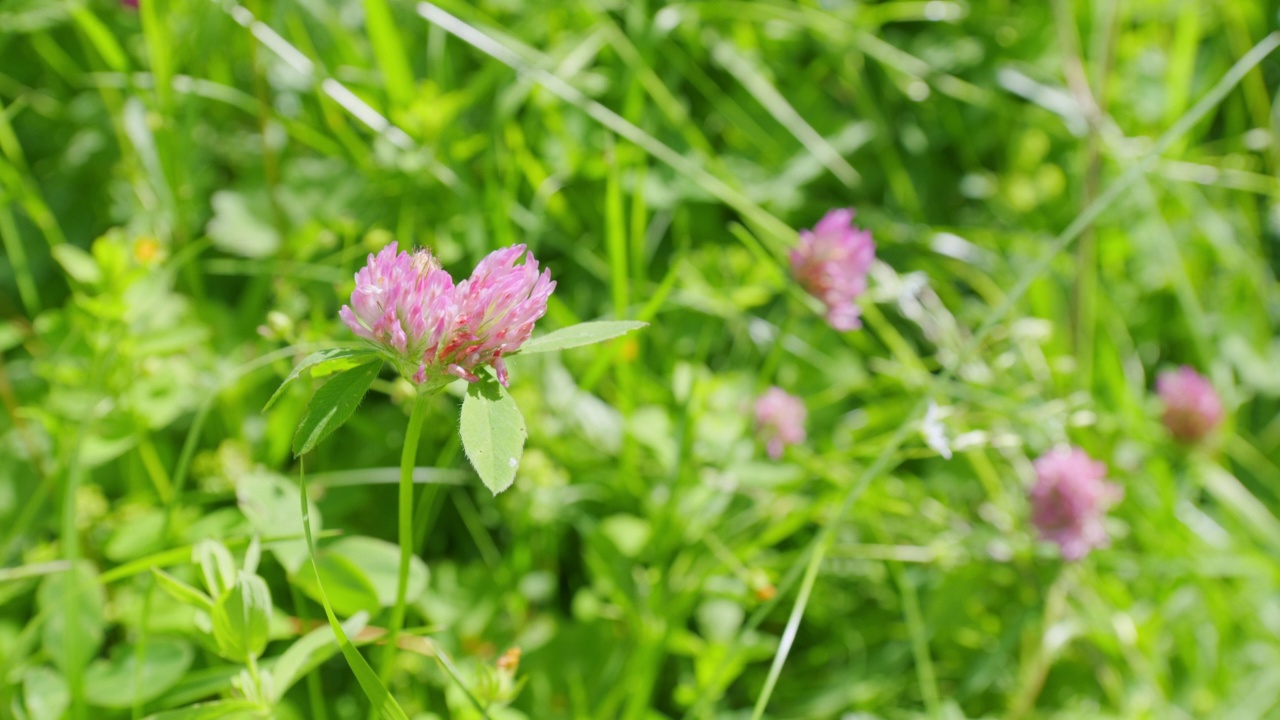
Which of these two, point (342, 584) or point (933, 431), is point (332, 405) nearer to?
point (342, 584)

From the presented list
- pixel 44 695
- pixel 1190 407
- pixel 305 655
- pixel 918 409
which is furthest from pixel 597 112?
pixel 1190 407

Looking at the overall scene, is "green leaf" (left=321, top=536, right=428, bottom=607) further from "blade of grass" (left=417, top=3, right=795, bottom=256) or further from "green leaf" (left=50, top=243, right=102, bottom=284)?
"blade of grass" (left=417, top=3, right=795, bottom=256)

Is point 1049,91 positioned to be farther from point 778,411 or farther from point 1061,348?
point 778,411

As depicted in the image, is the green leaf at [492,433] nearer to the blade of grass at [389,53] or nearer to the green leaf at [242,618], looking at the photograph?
the green leaf at [242,618]

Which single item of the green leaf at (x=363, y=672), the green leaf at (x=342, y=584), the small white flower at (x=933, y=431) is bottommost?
the green leaf at (x=342, y=584)

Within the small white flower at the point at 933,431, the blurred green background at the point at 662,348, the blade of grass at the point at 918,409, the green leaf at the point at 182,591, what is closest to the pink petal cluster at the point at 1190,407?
the blurred green background at the point at 662,348

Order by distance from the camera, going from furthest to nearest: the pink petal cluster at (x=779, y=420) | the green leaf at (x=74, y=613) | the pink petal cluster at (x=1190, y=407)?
the pink petal cluster at (x=1190, y=407) → the pink petal cluster at (x=779, y=420) → the green leaf at (x=74, y=613)

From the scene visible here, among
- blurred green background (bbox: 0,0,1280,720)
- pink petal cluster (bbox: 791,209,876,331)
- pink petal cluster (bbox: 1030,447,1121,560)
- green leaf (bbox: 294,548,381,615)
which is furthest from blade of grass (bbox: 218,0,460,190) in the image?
pink petal cluster (bbox: 1030,447,1121,560)
